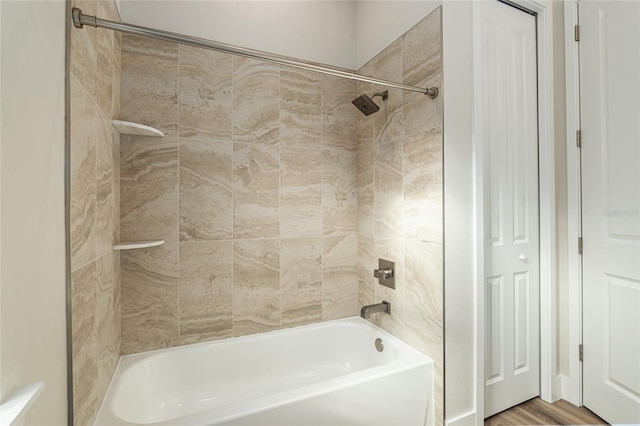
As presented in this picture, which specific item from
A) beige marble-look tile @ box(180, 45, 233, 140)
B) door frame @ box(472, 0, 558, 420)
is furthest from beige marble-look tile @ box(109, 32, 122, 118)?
door frame @ box(472, 0, 558, 420)

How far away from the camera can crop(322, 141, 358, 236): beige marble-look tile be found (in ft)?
6.75

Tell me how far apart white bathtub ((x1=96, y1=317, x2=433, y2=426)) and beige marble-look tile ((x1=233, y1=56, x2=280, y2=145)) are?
1252 millimetres

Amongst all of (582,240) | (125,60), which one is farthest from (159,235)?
(582,240)

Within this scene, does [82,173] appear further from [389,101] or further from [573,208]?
[573,208]

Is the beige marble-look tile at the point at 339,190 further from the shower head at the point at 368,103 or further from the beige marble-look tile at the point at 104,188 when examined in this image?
the beige marble-look tile at the point at 104,188

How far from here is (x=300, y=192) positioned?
1979 mm

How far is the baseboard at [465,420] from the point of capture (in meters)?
1.48

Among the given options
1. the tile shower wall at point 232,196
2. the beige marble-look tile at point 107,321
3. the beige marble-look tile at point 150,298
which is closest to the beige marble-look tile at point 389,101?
the tile shower wall at point 232,196

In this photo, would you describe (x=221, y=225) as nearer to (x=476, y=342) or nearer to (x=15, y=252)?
(x=15, y=252)

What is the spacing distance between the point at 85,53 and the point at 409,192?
59.9 inches

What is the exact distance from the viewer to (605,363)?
5.26 ft

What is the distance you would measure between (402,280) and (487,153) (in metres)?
0.87

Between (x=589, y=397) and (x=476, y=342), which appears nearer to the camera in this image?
(x=476, y=342)

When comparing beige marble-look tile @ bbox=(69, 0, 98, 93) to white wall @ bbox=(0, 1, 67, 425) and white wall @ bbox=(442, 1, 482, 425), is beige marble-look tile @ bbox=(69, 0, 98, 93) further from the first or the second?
white wall @ bbox=(442, 1, 482, 425)
